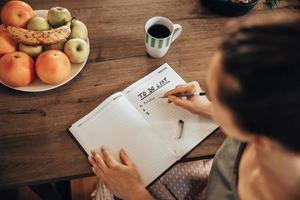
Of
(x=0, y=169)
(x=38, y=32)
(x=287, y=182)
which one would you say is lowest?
(x=0, y=169)

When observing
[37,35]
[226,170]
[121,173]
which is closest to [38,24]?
[37,35]

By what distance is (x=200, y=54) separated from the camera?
3.70ft

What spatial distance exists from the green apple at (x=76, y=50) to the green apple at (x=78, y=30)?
0.08 ft

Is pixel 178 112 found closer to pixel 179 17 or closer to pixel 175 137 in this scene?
pixel 175 137

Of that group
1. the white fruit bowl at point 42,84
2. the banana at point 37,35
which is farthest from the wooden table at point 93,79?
the banana at point 37,35

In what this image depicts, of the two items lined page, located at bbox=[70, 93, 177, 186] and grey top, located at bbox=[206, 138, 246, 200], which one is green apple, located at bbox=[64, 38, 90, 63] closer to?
lined page, located at bbox=[70, 93, 177, 186]

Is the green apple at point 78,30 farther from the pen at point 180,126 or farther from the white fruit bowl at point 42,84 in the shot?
the pen at point 180,126

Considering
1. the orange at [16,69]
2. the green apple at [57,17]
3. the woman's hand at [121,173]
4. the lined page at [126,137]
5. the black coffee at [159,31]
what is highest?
the green apple at [57,17]

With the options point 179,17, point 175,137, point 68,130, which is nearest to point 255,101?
point 175,137

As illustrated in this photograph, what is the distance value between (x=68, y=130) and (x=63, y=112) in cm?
6

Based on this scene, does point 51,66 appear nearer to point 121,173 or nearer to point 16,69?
point 16,69

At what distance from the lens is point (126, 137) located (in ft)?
3.13

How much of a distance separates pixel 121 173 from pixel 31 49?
1.35 feet

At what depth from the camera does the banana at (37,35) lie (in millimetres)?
964
